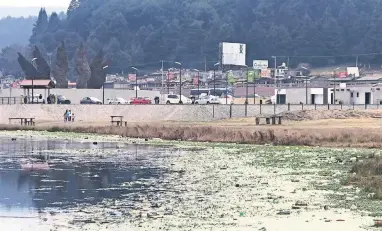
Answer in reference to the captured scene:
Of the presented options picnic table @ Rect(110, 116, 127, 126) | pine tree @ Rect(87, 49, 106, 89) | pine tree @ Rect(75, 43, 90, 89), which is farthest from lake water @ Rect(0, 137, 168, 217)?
pine tree @ Rect(75, 43, 90, 89)

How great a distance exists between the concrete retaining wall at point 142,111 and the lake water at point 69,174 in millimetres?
40985

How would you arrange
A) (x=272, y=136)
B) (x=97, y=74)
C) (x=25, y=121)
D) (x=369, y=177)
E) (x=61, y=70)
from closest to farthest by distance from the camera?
(x=369, y=177), (x=272, y=136), (x=25, y=121), (x=97, y=74), (x=61, y=70)

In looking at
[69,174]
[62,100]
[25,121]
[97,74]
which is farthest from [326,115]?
[97,74]

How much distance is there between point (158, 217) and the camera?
76.4 ft

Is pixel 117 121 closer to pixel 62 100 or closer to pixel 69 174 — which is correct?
pixel 62 100

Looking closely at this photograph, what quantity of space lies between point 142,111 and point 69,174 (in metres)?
63.9

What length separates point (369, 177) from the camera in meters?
31.8

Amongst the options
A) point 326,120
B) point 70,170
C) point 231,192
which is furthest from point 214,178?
point 326,120

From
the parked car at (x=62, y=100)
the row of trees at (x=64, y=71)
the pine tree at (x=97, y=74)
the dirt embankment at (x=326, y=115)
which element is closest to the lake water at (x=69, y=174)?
the dirt embankment at (x=326, y=115)

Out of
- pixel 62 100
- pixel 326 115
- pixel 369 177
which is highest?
pixel 62 100

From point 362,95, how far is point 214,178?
101m

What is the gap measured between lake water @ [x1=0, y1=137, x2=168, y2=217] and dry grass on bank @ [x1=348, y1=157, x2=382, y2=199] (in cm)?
752

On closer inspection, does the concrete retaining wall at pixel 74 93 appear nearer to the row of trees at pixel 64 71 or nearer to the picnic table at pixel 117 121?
the picnic table at pixel 117 121

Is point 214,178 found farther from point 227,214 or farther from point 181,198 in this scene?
point 227,214
